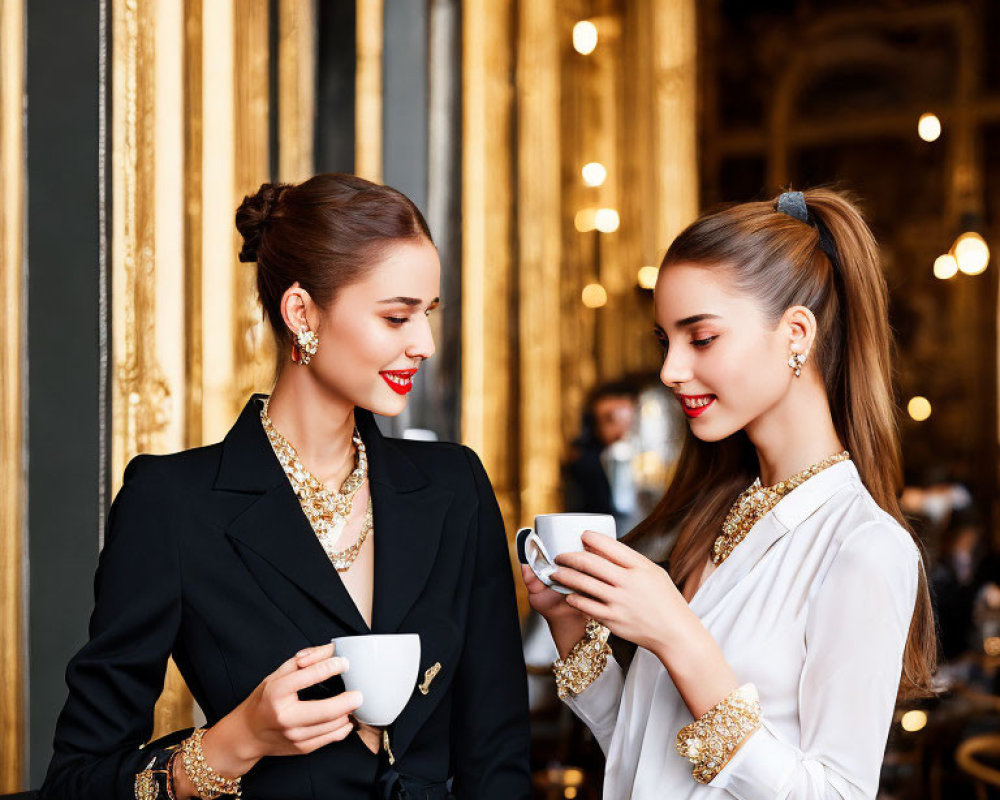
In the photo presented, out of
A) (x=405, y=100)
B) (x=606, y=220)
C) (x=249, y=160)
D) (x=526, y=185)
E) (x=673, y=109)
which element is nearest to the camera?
(x=249, y=160)

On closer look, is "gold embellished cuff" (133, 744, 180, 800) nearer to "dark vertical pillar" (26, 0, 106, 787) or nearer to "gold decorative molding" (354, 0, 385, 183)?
"dark vertical pillar" (26, 0, 106, 787)

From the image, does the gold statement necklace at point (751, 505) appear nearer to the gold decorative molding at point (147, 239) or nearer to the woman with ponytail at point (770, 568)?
the woman with ponytail at point (770, 568)

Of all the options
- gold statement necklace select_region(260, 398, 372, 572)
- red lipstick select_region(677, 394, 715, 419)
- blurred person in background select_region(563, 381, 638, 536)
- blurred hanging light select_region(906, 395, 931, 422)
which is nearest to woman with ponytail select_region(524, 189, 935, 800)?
red lipstick select_region(677, 394, 715, 419)

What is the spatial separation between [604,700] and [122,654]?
69cm

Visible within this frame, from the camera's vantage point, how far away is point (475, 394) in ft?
14.9

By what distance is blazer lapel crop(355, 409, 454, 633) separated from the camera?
153cm

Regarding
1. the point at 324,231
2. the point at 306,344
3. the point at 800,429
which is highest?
the point at 324,231

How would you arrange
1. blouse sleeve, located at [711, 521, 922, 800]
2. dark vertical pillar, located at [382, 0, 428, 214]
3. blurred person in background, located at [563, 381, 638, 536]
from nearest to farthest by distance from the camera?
blouse sleeve, located at [711, 521, 922, 800] < dark vertical pillar, located at [382, 0, 428, 214] < blurred person in background, located at [563, 381, 638, 536]

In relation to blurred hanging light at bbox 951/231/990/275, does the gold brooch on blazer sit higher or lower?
lower

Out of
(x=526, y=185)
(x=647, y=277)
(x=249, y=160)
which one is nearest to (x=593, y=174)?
(x=647, y=277)

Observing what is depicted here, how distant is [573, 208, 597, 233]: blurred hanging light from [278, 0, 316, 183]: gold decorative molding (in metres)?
3.44

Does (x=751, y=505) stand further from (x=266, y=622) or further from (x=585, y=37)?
(x=585, y=37)

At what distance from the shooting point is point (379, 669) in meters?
1.23

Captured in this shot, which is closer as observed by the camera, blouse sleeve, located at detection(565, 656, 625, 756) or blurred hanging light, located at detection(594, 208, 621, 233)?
blouse sleeve, located at detection(565, 656, 625, 756)
